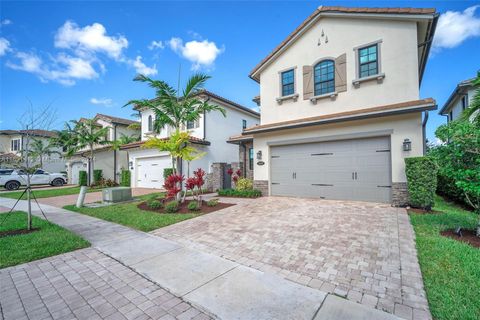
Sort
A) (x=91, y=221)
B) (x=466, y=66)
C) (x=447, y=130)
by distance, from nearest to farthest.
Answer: (x=447, y=130) → (x=91, y=221) → (x=466, y=66)

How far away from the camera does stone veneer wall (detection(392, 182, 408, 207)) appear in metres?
7.85

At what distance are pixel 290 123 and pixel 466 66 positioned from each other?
33.9 ft

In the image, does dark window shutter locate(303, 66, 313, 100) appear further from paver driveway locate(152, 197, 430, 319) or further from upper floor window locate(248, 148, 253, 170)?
paver driveway locate(152, 197, 430, 319)

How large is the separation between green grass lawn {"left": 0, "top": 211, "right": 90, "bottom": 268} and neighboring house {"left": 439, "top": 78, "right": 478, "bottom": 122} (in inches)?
744

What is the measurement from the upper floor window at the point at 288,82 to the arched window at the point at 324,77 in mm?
1142

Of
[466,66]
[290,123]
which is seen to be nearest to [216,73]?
[290,123]

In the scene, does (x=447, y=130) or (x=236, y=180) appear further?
(x=236, y=180)

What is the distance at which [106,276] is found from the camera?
3.37 m

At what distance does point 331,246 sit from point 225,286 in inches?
101

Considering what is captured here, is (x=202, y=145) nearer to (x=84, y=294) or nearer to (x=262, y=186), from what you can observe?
(x=262, y=186)

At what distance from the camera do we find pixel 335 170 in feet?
30.9

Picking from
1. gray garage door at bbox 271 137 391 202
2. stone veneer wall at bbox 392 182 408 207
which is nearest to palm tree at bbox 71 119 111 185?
gray garage door at bbox 271 137 391 202

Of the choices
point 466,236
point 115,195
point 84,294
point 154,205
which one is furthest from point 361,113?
point 115,195

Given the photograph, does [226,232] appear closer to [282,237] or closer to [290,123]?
[282,237]
